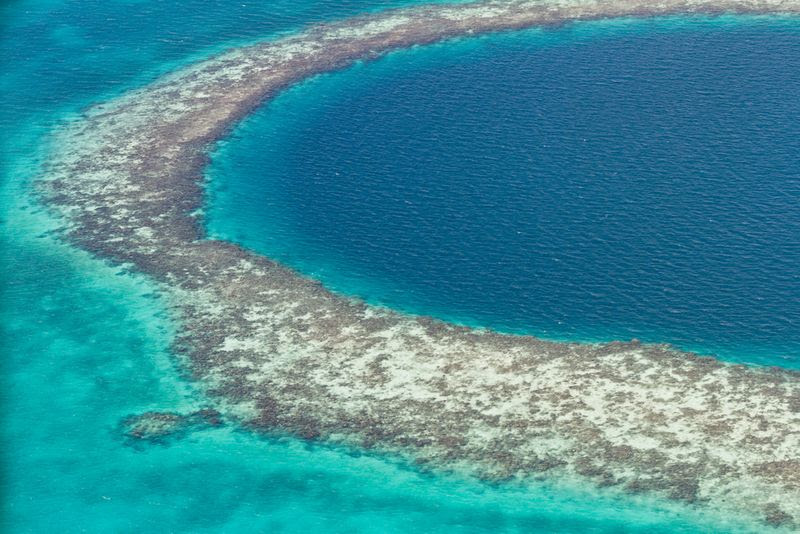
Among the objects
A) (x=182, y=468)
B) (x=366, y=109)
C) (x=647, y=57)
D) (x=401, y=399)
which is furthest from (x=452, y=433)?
(x=647, y=57)

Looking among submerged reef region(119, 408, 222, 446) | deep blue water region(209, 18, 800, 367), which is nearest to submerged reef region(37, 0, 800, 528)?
submerged reef region(119, 408, 222, 446)

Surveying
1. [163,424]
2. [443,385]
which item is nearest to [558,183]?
[443,385]

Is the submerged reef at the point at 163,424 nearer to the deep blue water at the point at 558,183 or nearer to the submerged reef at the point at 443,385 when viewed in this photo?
the submerged reef at the point at 443,385

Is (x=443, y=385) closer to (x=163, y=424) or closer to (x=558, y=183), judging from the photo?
(x=163, y=424)

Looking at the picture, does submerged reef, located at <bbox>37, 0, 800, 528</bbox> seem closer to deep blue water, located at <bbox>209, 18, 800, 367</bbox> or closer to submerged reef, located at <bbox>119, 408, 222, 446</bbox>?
submerged reef, located at <bbox>119, 408, 222, 446</bbox>

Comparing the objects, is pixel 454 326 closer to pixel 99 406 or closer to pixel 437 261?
pixel 437 261

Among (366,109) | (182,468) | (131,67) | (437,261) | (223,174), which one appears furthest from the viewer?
(131,67)
